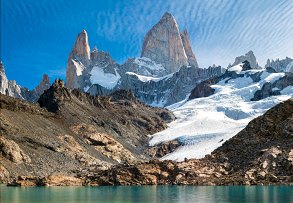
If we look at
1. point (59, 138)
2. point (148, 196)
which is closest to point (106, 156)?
point (59, 138)

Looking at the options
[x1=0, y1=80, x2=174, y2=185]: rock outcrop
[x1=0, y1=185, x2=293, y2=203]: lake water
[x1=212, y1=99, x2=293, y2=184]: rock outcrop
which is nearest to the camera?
[x1=0, y1=185, x2=293, y2=203]: lake water

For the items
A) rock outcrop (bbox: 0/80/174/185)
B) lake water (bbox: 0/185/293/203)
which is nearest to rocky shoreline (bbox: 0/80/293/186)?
rock outcrop (bbox: 0/80/174/185)

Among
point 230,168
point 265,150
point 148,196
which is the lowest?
point 148,196

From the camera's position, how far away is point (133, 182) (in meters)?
90.6

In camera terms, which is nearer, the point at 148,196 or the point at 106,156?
the point at 148,196

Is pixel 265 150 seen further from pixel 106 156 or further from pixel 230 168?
pixel 106 156

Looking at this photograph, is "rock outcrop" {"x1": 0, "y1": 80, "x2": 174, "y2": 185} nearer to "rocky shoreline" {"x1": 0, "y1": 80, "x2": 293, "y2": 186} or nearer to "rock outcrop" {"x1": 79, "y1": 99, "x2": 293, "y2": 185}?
"rocky shoreline" {"x1": 0, "y1": 80, "x2": 293, "y2": 186}

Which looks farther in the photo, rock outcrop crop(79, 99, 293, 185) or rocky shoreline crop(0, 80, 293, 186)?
rocky shoreline crop(0, 80, 293, 186)

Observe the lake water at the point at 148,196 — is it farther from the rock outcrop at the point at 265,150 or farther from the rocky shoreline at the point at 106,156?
the rock outcrop at the point at 265,150

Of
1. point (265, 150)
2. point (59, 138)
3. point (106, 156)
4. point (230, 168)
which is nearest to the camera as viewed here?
point (230, 168)

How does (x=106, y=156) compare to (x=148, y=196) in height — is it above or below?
above

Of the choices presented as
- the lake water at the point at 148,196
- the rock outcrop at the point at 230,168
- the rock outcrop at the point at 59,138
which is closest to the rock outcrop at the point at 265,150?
the rock outcrop at the point at 230,168

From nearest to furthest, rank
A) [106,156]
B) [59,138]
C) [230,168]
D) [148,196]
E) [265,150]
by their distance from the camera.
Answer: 1. [148,196]
2. [230,168]
3. [265,150]
4. [59,138]
5. [106,156]

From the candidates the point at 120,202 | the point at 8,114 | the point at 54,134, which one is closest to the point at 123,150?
the point at 54,134
